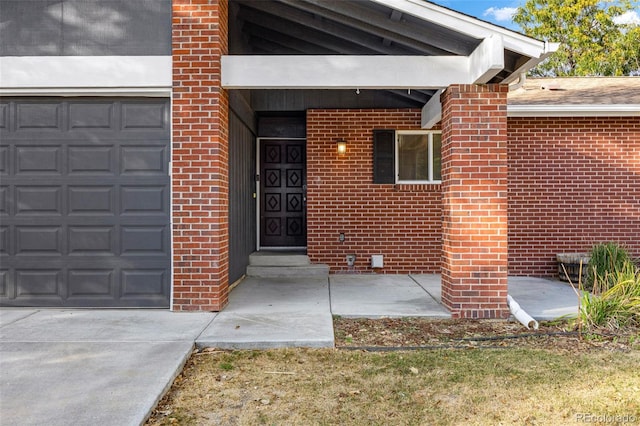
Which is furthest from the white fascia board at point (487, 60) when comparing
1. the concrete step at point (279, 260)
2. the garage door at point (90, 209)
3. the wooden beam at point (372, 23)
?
the concrete step at point (279, 260)

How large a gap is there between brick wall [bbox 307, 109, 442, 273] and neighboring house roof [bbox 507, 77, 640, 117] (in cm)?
184

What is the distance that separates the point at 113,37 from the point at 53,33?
0.69 metres

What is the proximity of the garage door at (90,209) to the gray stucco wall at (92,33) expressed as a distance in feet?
1.87

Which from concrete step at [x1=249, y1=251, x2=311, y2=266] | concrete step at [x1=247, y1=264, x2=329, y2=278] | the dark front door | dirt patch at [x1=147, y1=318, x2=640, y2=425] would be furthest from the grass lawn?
the dark front door

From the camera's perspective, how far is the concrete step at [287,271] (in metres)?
7.77

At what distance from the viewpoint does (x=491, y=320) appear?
16.6 feet

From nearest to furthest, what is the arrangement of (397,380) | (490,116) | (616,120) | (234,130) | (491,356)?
(397,380), (491,356), (490,116), (234,130), (616,120)

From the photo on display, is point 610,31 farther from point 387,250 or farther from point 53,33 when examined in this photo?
point 53,33

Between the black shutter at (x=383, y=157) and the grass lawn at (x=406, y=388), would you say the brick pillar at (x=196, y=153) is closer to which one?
the grass lawn at (x=406, y=388)

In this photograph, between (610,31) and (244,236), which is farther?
(610,31)

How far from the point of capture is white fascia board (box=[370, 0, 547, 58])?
4.68 meters

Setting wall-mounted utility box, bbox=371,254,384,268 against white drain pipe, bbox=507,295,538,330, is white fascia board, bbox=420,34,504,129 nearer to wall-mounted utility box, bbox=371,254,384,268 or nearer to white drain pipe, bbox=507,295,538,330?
white drain pipe, bbox=507,295,538,330

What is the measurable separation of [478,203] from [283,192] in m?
4.59

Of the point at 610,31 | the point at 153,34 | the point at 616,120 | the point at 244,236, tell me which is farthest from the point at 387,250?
the point at 610,31
